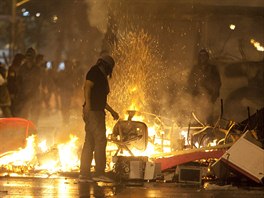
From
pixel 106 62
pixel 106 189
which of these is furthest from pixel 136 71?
pixel 106 189

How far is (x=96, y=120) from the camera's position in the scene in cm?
1105

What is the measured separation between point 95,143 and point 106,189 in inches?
46.7

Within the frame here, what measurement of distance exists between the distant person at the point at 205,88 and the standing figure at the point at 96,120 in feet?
17.1

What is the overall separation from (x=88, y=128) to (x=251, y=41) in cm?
825

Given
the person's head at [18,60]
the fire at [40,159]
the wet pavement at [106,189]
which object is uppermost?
the person's head at [18,60]

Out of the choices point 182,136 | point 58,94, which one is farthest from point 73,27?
point 182,136

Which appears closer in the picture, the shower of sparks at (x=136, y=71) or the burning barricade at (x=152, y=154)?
the burning barricade at (x=152, y=154)

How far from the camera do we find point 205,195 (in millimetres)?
9781

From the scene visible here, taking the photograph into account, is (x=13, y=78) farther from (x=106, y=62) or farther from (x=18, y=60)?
(x=106, y=62)

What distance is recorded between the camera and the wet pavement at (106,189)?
962cm

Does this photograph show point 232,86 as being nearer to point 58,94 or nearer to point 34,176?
point 58,94

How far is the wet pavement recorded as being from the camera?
9.62 m

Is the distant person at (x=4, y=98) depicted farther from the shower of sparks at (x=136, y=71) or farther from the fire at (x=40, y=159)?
the fire at (x=40, y=159)

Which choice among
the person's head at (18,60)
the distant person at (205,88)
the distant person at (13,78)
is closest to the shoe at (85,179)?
the distant person at (205,88)
